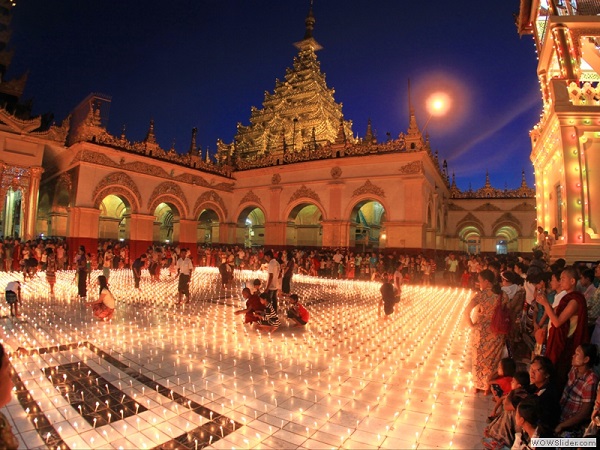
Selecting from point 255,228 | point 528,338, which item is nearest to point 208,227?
point 255,228

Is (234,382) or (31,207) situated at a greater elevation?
(31,207)

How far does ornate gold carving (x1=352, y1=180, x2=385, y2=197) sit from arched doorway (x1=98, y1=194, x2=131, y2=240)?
580 inches

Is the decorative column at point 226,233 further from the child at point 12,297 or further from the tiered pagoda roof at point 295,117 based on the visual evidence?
the child at point 12,297

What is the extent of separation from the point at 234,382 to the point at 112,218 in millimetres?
22350

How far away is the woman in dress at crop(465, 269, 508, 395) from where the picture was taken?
4.48 meters

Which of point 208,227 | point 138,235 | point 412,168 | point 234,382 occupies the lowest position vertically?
point 234,382

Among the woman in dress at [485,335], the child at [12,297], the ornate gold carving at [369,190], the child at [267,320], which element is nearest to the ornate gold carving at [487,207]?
the ornate gold carving at [369,190]

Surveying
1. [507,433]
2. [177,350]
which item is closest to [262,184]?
[177,350]

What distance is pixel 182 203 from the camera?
74.1ft

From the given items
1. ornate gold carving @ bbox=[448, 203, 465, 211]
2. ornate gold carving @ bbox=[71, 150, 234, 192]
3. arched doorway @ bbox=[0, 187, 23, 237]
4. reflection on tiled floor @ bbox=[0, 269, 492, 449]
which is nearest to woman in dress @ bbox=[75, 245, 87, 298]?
reflection on tiled floor @ bbox=[0, 269, 492, 449]

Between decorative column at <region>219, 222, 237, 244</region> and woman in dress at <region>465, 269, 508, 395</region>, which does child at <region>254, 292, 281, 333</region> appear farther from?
decorative column at <region>219, 222, 237, 244</region>

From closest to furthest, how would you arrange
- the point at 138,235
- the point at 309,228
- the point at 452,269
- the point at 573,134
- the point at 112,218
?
the point at 573,134
the point at 452,269
the point at 138,235
the point at 112,218
the point at 309,228

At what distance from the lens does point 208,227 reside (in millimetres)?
28078

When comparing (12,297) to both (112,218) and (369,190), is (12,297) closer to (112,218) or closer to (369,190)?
(369,190)
